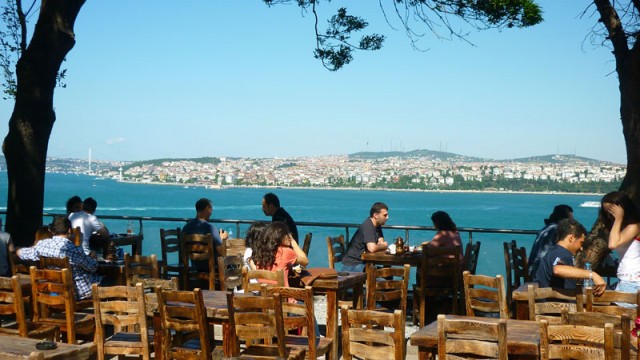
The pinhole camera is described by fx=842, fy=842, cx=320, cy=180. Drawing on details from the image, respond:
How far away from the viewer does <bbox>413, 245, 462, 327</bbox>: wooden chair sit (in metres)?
8.95

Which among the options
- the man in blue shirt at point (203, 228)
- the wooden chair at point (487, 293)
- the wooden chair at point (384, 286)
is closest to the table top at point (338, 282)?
the wooden chair at point (384, 286)

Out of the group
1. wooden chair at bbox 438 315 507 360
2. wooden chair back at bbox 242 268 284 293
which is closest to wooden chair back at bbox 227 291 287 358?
wooden chair back at bbox 242 268 284 293

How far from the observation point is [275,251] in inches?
273

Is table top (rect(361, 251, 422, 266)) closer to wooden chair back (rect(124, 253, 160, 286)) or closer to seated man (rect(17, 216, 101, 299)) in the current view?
wooden chair back (rect(124, 253, 160, 286))

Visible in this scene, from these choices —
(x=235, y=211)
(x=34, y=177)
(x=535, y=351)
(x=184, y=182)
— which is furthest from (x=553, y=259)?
(x=184, y=182)

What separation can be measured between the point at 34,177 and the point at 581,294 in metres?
6.74

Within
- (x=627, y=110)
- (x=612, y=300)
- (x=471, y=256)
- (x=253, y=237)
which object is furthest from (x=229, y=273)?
(x=627, y=110)

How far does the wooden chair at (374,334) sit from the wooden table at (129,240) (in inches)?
283

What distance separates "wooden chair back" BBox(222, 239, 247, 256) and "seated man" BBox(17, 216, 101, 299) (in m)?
2.46

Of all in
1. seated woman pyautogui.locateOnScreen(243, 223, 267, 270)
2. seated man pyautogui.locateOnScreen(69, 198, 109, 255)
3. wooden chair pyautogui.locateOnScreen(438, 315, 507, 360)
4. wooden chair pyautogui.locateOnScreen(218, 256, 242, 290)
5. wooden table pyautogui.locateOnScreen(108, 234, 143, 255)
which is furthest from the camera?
wooden table pyautogui.locateOnScreen(108, 234, 143, 255)

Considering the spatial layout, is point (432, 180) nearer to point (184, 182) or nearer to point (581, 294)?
point (184, 182)

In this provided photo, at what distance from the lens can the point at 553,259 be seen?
638 centimetres

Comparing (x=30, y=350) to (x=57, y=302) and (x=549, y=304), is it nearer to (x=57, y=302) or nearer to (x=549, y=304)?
(x=57, y=302)

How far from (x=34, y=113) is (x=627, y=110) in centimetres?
665
